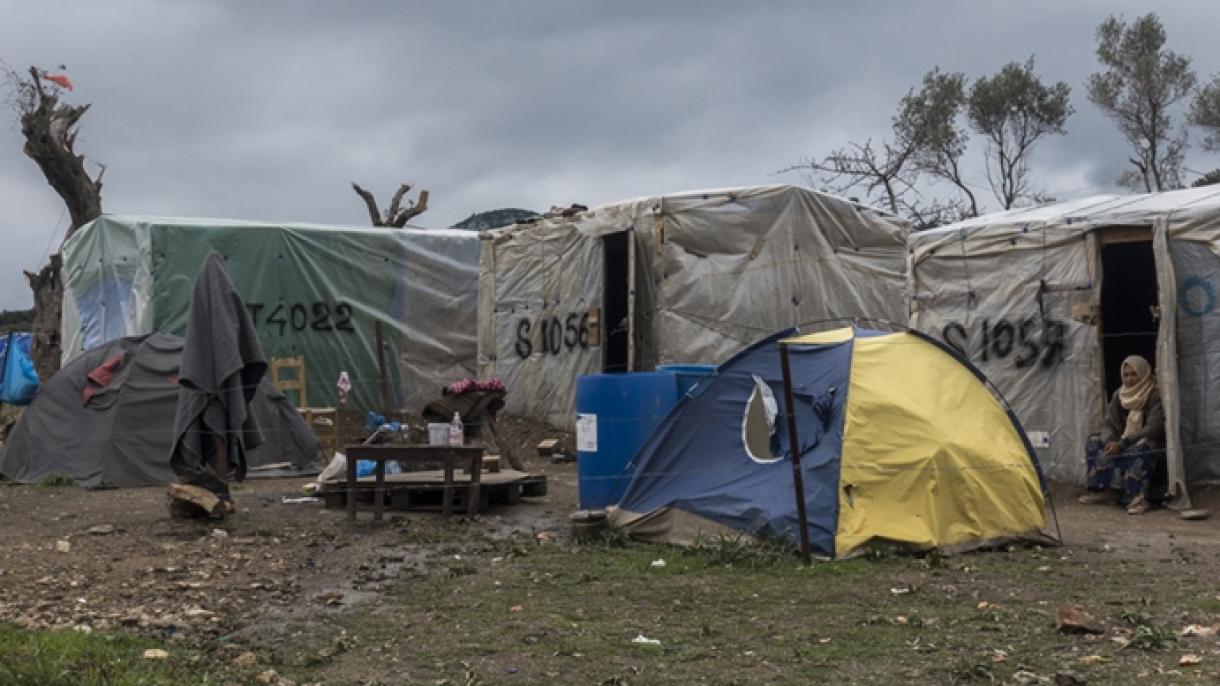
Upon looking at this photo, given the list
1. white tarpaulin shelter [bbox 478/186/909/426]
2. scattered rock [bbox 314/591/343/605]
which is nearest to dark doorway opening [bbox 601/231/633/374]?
white tarpaulin shelter [bbox 478/186/909/426]

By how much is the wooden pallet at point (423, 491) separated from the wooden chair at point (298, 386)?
14.5ft

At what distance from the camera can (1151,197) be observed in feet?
36.5

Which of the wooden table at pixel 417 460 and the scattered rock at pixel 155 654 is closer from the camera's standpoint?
the scattered rock at pixel 155 654

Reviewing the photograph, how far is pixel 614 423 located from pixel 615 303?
22.5 feet

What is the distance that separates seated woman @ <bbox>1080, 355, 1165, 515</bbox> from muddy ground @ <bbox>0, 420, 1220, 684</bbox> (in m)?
0.45

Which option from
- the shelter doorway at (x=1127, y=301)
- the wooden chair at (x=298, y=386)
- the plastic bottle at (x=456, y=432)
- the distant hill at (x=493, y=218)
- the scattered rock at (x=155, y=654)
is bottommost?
the scattered rock at (x=155, y=654)

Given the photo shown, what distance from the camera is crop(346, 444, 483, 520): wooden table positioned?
9.08 m

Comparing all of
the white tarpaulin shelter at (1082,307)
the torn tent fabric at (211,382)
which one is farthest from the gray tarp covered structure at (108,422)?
the white tarpaulin shelter at (1082,307)

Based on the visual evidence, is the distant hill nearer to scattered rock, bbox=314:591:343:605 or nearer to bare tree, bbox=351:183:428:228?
bare tree, bbox=351:183:428:228

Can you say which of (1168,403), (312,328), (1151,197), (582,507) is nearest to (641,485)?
(582,507)

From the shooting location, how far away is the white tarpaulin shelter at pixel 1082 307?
401 inches

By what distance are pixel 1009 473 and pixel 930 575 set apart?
1495 millimetres

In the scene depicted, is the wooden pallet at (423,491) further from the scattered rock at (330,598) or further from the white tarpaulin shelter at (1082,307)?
the white tarpaulin shelter at (1082,307)

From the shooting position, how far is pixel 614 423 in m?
8.84
